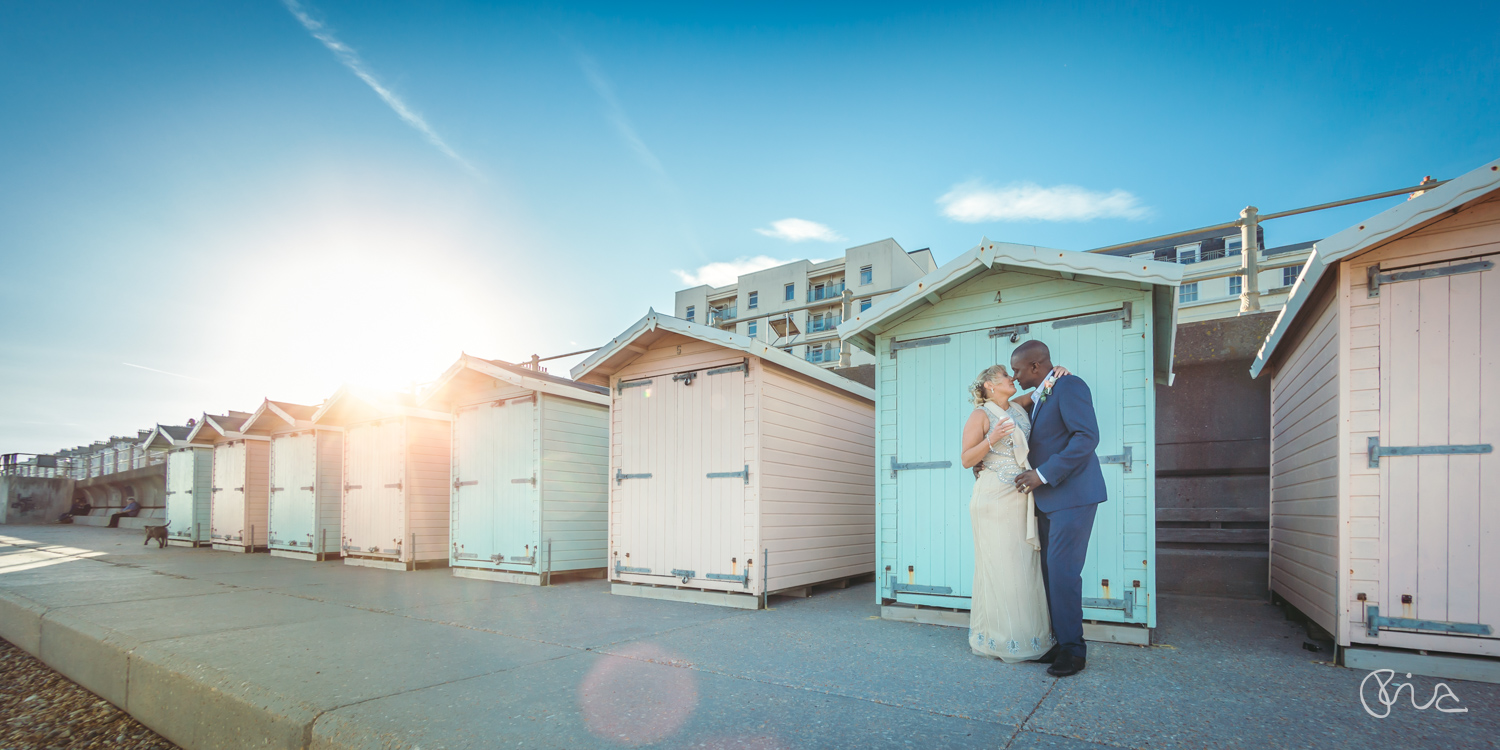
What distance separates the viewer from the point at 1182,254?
4647 centimetres

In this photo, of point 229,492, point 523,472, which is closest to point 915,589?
point 523,472

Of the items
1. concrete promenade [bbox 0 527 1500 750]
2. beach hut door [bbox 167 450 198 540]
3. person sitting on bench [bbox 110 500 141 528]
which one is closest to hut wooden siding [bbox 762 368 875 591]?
concrete promenade [bbox 0 527 1500 750]

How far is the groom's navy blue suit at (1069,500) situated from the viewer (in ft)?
12.8

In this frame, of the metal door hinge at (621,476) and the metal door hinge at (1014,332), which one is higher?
the metal door hinge at (1014,332)

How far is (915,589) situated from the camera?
557 centimetres

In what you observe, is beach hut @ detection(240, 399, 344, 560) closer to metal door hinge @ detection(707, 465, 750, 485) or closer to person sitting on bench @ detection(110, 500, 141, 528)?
metal door hinge @ detection(707, 465, 750, 485)

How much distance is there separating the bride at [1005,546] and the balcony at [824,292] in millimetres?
53030

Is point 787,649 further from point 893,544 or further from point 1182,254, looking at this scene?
point 1182,254

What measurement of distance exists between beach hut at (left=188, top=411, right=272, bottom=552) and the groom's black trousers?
623 inches

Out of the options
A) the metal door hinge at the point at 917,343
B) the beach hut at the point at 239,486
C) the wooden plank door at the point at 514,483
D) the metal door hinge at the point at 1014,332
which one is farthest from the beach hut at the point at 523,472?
the beach hut at the point at 239,486

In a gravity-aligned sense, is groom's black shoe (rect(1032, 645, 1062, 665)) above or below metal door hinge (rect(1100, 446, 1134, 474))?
below

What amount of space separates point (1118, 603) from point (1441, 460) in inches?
75.8

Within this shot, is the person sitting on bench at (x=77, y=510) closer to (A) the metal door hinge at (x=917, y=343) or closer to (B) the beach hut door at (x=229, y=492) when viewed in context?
(B) the beach hut door at (x=229, y=492)

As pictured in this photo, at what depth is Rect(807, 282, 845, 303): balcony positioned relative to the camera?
187 ft
